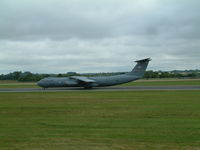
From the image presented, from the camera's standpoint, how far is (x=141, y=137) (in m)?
7.95

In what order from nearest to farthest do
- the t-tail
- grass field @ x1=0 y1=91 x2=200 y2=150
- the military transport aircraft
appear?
1. grass field @ x1=0 y1=91 x2=200 y2=150
2. the military transport aircraft
3. the t-tail

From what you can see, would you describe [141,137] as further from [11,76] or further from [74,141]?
A: [11,76]

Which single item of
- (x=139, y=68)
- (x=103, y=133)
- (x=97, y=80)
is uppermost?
(x=139, y=68)

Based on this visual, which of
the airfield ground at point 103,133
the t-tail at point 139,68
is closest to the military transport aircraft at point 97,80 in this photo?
the t-tail at point 139,68

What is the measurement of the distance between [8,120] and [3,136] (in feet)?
11.2

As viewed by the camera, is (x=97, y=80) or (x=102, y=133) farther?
(x=97, y=80)

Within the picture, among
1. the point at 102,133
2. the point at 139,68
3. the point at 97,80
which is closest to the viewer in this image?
the point at 102,133

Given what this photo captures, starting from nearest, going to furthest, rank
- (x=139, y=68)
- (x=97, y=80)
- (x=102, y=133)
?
(x=102, y=133)
(x=97, y=80)
(x=139, y=68)

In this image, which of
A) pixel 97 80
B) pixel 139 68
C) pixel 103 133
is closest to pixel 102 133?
pixel 103 133

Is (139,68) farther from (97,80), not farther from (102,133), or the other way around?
(102,133)

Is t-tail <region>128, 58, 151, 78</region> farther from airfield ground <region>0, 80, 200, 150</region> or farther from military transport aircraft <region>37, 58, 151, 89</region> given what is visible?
airfield ground <region>0, 80, 200, 150</region>


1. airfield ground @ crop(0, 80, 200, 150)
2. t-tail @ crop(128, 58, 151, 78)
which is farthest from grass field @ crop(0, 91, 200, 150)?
t-tail @ crop(128, 58, 151, 78)

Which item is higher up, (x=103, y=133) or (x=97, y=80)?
(x=97, y=80)

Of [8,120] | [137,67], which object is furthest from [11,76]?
[8,120]
